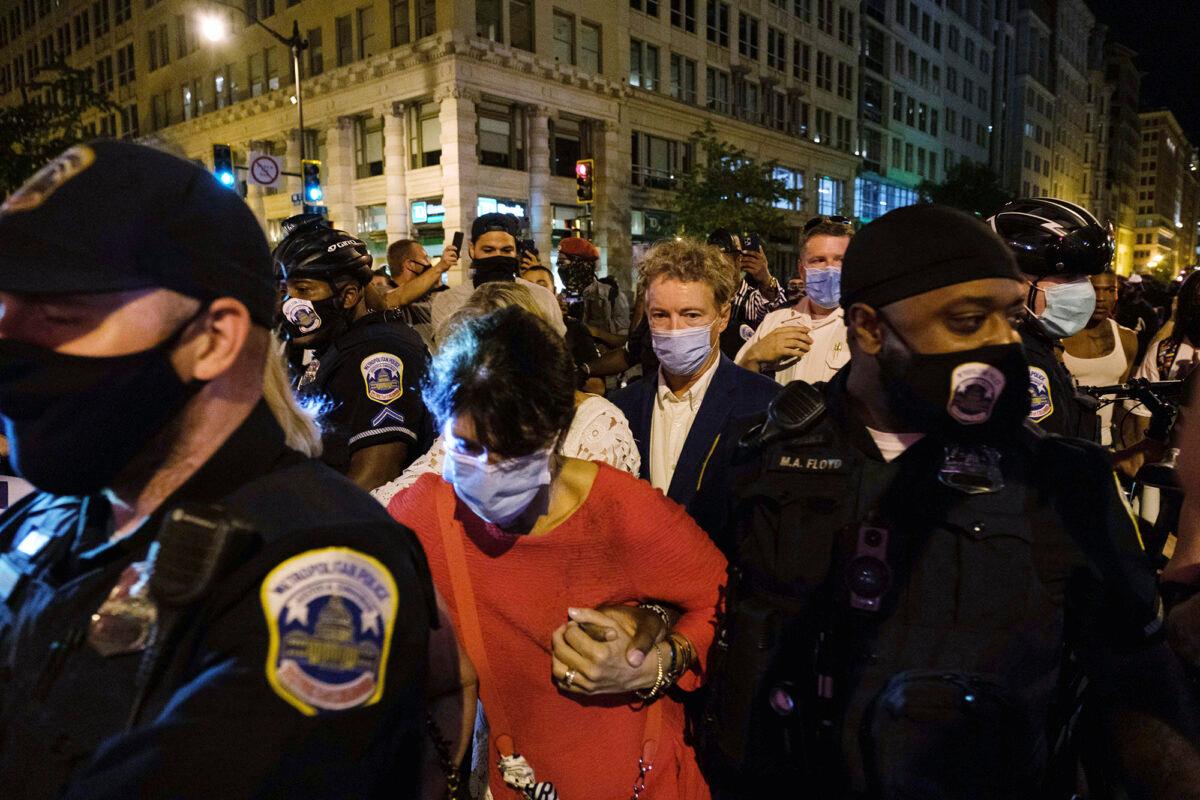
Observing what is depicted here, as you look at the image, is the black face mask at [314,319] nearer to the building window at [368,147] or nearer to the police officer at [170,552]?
the police officer at [170,552]

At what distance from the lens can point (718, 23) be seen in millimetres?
38625

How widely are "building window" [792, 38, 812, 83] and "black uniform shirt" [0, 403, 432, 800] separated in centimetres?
4736

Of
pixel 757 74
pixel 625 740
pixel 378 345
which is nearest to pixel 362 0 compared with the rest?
pixel 757 74

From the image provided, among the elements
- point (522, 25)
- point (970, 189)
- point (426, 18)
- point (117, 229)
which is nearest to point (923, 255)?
point (117, 229)

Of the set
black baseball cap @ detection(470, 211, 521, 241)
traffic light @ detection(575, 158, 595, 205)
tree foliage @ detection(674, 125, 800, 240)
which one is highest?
tree foliage @ detection(674, 125, 800, 240)

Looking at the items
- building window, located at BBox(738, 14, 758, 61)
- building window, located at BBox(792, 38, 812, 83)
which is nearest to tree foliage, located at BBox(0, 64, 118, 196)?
building window, located at BBox(738, 14, 758, 61)

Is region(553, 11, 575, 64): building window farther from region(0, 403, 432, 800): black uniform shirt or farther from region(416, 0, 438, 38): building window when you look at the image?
region(0, 403, 432, 800): black uniform shirt

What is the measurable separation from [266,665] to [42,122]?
15414mm

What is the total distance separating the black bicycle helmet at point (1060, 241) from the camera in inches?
127

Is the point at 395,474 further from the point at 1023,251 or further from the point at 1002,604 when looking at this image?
the point at 1023,251

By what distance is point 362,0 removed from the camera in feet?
102

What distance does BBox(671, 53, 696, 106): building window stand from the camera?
36750 mm

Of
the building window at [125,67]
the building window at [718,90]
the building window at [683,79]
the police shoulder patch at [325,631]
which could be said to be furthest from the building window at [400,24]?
the police shoulder patch at [325,631]

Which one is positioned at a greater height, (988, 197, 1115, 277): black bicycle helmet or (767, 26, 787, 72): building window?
(767, 26, 787, 72): building window
